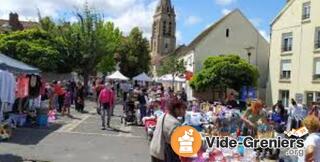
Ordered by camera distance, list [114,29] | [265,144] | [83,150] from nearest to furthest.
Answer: [265,144]
[83,150]
[114,29]

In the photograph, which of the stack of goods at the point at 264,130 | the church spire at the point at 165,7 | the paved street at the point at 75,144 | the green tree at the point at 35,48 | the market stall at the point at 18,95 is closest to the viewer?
the stack of goods at the point at 264,130

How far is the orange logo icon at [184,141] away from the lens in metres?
7.55

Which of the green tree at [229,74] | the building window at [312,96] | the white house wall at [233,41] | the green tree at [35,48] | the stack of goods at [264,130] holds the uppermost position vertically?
the white house wall at [233,41]

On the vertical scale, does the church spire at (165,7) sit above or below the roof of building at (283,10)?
above

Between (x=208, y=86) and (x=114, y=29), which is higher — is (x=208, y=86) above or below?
below

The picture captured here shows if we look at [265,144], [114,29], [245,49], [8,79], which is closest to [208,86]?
[245,49]

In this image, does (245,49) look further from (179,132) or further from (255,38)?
(179,132)

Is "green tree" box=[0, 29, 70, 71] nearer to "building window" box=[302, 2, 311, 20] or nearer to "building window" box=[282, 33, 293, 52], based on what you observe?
"building window" box=[282, 33, 293, 52]

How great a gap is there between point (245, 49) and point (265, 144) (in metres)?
48.7

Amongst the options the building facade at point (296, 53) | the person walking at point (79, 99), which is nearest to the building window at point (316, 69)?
the building facade at point (296, 53)

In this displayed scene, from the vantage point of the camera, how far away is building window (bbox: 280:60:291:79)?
147 feet

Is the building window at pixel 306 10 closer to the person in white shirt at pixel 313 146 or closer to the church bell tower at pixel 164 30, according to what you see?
the person in white shirt at pixel 313 146

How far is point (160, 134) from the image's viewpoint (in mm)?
7754

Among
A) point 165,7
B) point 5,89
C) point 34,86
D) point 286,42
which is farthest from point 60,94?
point 165,7
